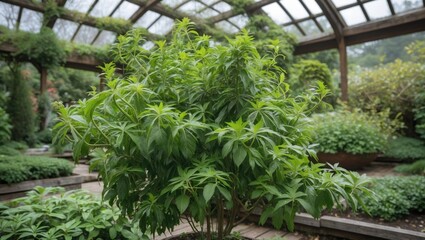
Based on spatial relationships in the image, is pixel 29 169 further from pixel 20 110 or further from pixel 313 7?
pixel 313 7

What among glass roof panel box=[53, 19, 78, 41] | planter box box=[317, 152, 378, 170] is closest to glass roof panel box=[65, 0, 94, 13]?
glass roof panel box=[53, 19, 78, 41]

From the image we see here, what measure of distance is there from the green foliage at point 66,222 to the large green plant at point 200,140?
0.49 meters

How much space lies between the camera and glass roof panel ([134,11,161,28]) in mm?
8802

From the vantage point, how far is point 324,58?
12.4 meters

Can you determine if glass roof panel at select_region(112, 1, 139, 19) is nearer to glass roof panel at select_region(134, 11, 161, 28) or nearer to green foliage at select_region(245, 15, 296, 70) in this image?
glass roof panel at select_region(134, 11, 161, 28)

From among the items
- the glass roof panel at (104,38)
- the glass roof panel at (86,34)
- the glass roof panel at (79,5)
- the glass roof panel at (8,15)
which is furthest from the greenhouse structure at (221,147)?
the glass roof panel at (104,38)

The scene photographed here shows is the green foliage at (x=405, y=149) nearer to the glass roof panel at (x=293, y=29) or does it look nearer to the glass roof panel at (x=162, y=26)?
the glass roof panel at (x=293, y=29)

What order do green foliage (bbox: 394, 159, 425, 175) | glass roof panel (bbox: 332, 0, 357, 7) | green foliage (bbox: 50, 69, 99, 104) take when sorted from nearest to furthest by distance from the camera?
green foliage (bbox: 394, 159, 425, 175) → glass roof panel (bbox: 332, 0, 357, 7) → green foliage (bbox: 50, 69, 99, 104)

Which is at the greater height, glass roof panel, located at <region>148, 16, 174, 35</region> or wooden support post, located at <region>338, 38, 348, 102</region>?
glass roof panel, located at <region>148, 16, 174, 35</region>

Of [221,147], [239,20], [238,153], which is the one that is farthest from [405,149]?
[239,20]

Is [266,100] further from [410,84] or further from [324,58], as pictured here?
[324,58]

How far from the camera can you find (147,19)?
8.95m

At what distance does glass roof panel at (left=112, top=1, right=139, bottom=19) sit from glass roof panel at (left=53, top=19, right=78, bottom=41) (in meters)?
1.26

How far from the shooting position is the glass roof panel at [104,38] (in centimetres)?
913
